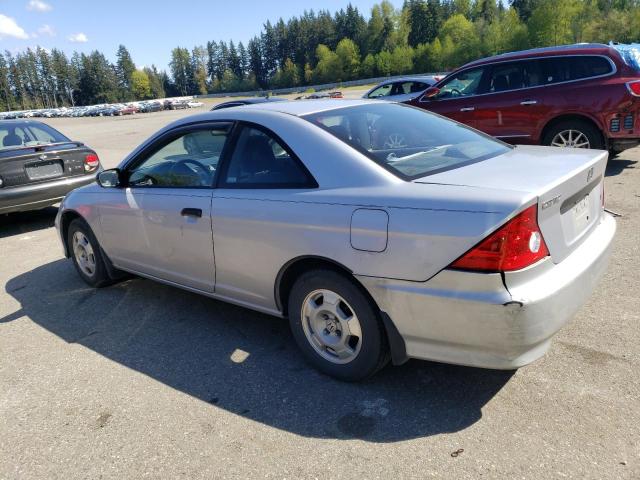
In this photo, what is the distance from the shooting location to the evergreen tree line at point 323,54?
9250cm

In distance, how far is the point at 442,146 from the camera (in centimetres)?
329

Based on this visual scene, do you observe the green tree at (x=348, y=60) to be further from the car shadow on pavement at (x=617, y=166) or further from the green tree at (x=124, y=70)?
the car shadow on pavement at (x=617, y=166)

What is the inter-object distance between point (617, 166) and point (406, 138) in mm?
6058

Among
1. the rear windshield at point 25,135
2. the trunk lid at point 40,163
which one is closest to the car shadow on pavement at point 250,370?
the trunk lid at point 40,163

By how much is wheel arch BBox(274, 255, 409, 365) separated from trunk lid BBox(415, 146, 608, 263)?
24.6 inches

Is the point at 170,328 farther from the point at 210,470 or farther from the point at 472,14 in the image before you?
the point at 472,14

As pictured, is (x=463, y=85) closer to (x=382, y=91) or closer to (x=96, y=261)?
(x=382, y=91)

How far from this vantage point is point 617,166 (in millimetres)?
Result: 7883

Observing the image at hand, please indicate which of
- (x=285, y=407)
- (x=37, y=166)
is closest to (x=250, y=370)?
(x=285, y=407)

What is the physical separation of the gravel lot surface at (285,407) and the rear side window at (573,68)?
4.25 meters

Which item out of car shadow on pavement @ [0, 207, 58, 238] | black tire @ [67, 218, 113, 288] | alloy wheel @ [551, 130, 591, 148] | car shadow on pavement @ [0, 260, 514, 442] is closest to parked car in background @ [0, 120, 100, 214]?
car shadow on pavement @ [0, 207, 58, 238]

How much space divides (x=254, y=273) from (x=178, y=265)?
837 millimetres

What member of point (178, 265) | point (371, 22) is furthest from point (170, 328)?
point (371, 22)

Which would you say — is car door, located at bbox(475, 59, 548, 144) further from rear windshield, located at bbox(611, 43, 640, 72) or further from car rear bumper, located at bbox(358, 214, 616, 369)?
car rear bumper, located at bbox(358, 214, 616, 369)
